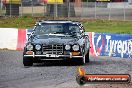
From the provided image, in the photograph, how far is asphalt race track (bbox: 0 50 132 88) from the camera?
16.6 metres

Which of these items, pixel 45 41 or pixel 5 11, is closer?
pixel 45 41

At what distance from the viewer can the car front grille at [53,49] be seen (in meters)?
21.8

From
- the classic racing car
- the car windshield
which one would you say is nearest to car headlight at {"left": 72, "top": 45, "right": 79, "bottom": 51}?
the classic racing car

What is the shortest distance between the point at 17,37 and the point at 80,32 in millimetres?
8676

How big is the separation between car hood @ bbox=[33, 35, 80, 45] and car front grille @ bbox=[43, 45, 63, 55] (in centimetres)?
14

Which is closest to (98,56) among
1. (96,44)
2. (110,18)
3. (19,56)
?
(96,44)

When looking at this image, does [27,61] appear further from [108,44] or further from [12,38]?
[12,38]

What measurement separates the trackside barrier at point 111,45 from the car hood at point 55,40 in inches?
200

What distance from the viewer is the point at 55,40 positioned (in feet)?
72.3

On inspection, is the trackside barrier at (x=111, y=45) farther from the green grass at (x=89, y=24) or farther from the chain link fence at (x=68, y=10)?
the chain link fence at (x=68, y=10)

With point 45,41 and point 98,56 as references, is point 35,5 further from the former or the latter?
point 45,41

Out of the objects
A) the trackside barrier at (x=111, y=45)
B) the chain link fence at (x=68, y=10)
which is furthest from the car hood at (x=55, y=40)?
the chain link fence at (x=68, y=10)

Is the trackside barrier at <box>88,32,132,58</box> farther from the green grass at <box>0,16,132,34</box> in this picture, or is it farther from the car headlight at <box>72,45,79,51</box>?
the green grass at <box>0,16,132,34</box>

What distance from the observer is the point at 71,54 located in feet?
71.9
